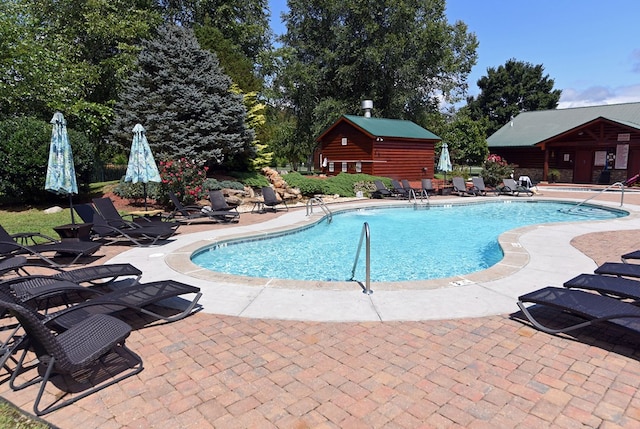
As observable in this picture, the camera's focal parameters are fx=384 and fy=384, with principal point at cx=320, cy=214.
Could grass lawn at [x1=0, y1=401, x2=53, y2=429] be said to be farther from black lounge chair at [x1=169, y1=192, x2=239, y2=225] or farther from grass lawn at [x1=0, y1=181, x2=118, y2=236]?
black lounge chair at [x1=169, y1=192, x2=239, y2=225]

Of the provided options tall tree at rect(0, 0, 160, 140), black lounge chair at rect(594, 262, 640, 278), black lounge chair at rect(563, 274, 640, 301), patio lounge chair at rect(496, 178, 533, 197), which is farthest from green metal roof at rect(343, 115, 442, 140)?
black lounge chair at rect(563, 274, 640, 301)

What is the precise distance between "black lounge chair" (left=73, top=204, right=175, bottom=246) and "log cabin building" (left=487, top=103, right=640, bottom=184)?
91.5 feet

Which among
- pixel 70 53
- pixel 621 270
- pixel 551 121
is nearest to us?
pixel 621 270

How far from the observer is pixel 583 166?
28.3 m

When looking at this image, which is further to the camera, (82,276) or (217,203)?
(217,203)

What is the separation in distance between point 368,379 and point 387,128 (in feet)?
72.9

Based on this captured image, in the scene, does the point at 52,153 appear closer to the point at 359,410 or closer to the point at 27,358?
the point at 27,358

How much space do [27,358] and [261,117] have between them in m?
19.1

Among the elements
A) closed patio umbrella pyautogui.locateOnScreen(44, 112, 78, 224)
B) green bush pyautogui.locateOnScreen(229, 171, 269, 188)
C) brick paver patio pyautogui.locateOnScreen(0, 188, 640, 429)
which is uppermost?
closed patio umbrella pyautogui.locateOnScreen(44, 112, 78, 224)

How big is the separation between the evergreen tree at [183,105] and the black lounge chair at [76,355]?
45.7 ft

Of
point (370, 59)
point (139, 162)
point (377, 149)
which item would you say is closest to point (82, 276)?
point (139, 162)

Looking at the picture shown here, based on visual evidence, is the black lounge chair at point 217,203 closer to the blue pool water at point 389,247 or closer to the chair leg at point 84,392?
the blue pool water at point 389,247

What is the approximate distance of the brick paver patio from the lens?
275 centimetres

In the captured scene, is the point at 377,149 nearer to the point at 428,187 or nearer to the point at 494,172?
the point at 428,187
